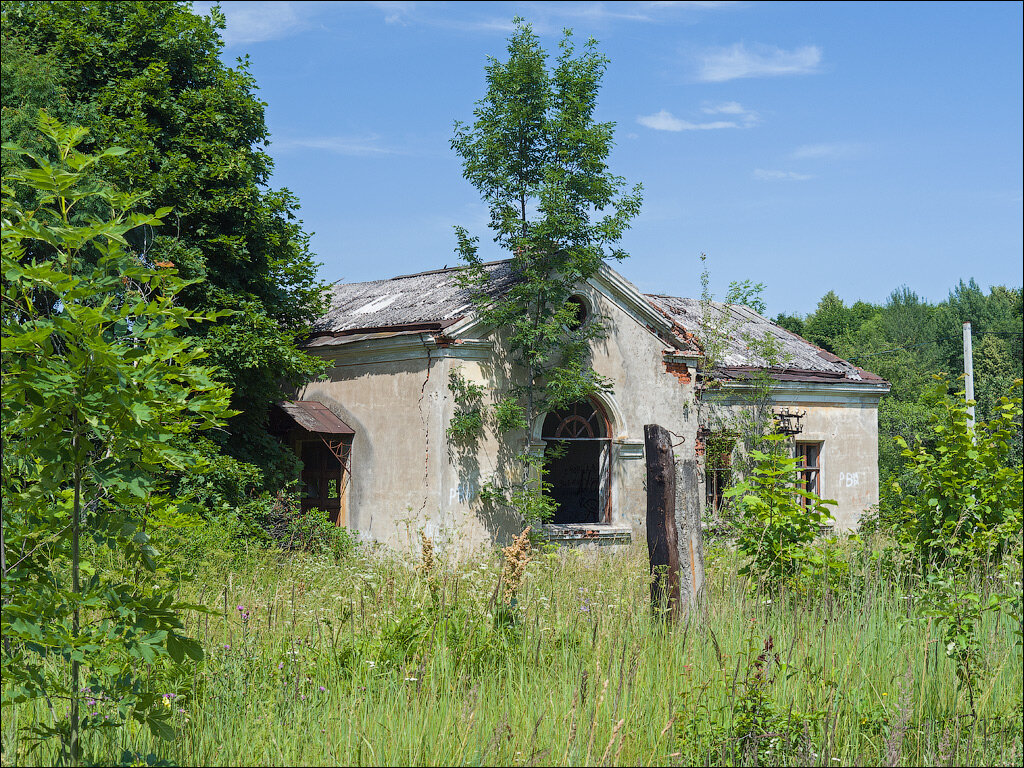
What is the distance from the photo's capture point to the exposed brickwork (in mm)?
15695

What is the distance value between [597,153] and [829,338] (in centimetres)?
3879

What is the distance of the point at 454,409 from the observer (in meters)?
13.6

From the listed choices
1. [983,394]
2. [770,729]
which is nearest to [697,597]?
[770,729]

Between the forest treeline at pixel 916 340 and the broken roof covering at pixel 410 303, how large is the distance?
21.6 m

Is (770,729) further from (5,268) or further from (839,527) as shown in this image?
(839,527)

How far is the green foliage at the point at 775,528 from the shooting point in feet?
23.5

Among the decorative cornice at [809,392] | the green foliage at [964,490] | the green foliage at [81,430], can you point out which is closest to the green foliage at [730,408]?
the decorative cornice at [809,392]

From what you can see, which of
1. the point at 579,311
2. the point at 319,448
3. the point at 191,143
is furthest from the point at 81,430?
the point at 319,448

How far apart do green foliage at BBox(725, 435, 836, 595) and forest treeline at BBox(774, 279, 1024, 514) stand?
2666cm

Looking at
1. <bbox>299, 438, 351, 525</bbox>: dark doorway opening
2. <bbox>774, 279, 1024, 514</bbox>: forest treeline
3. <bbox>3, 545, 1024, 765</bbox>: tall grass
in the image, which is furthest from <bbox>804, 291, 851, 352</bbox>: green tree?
<bbox>3, 545, 1024, 765</bbox>: tall grass

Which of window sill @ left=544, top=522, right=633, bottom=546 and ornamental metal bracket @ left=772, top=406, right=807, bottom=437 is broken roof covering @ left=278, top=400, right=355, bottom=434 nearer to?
window sill @ left=544, top=522, right=633, bottom=546

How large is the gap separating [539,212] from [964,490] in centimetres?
782

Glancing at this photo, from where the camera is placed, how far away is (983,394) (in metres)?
38.5

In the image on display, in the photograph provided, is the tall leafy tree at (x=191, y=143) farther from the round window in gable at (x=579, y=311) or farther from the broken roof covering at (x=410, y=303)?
the round window in gable at (x=579, y=311)
